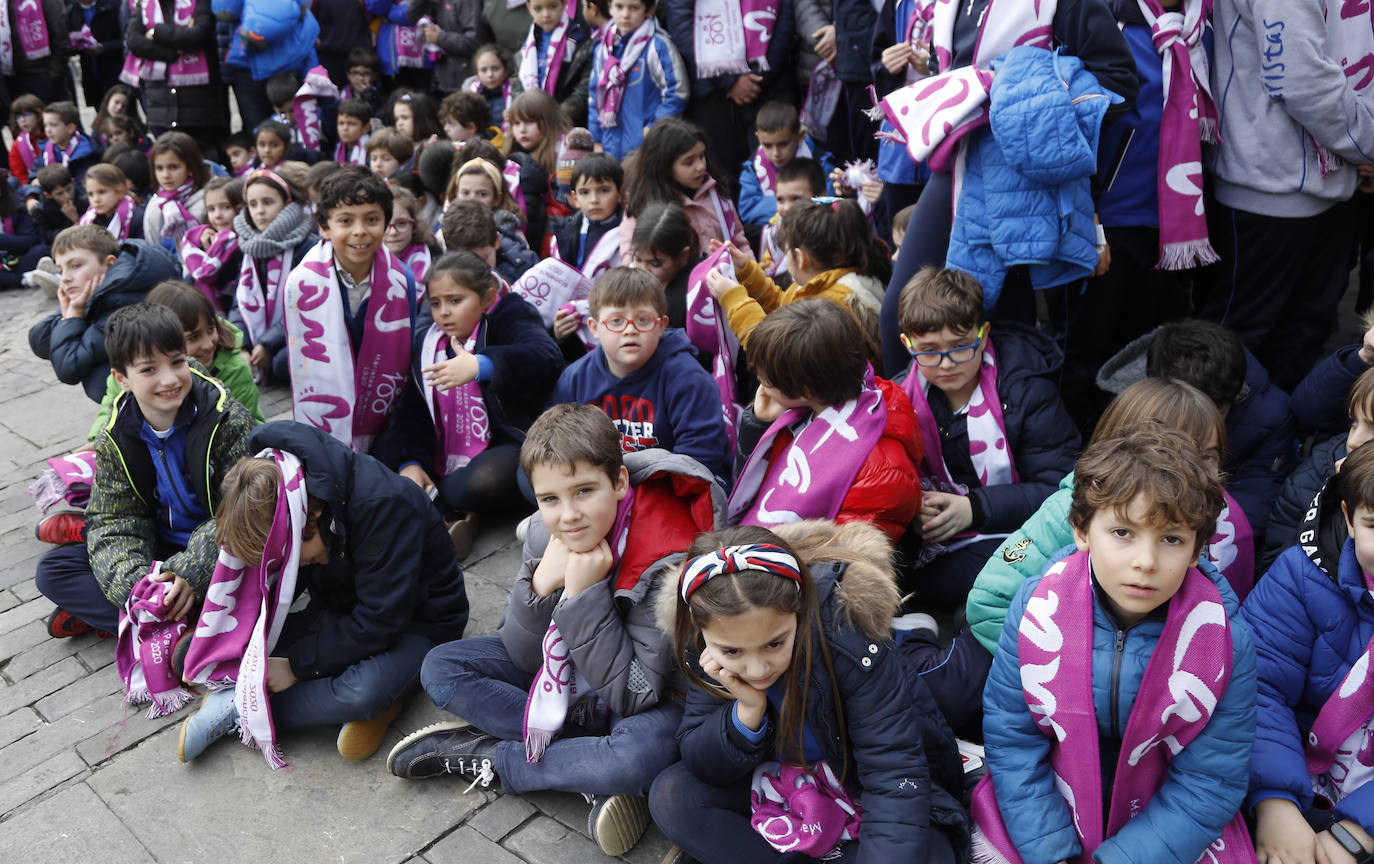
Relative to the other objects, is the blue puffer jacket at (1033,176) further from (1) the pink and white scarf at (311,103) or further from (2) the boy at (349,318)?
(1) the pink and white scarf at (311,103)

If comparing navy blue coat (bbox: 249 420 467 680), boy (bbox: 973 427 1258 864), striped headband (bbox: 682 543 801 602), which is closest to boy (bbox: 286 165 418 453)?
navy blue coat (bbox: 249 420 467 680)

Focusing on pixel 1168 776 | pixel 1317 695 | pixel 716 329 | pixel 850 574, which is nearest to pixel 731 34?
pixel 716 329

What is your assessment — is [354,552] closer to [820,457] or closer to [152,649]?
[152,649]

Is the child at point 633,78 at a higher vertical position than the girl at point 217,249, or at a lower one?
higher

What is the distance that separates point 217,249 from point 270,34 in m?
2.82

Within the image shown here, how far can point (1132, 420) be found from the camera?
2.56 m

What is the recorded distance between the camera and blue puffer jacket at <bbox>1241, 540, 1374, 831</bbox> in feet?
7.20

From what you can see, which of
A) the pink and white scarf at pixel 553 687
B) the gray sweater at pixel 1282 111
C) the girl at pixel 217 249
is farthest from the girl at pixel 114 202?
the gray sweater at pixel 1282 111

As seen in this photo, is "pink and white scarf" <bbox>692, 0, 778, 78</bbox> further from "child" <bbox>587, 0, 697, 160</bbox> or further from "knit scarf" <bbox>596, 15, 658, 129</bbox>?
"knit scarf" <bbox>596, 15, 658, 129</bbox>

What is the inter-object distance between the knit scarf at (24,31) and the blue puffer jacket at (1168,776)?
9.65 m

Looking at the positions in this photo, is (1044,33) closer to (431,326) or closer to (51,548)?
(431,326)

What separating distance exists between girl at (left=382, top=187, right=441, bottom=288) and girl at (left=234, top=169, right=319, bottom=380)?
1.59 feet

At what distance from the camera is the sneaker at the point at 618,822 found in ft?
8.23

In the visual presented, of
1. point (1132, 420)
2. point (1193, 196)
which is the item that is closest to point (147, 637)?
point (1132, 420)
